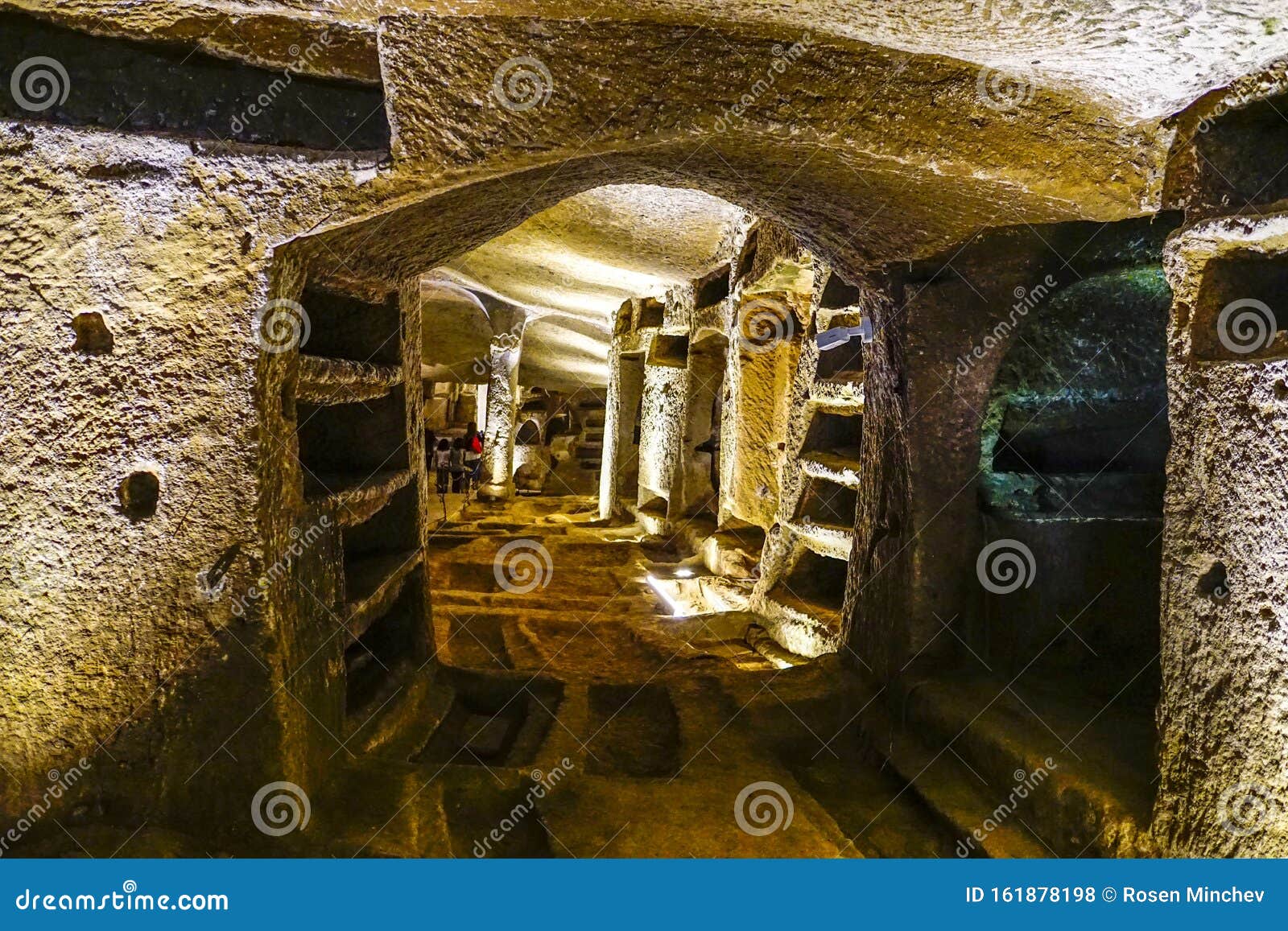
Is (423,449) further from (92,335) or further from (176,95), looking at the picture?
(176,95)

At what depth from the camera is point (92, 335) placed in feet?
6.59

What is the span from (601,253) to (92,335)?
17.3 ft

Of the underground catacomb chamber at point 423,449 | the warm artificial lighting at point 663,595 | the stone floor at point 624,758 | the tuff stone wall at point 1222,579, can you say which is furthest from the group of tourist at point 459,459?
the tuff stone wall at point 1222,579

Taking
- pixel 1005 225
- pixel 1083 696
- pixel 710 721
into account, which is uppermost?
pixel 1005 225

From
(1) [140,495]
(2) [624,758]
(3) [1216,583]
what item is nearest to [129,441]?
(1) [140,495]

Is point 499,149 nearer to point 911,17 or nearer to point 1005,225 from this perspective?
point 911,17

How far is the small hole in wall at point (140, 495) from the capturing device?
6.61ft

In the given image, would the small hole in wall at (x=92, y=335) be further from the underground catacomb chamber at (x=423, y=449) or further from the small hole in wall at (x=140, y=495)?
the small hole in wall at (x=140, y=495)

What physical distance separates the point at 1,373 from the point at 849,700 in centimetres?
293

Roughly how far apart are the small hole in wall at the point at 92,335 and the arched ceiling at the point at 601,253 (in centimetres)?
264

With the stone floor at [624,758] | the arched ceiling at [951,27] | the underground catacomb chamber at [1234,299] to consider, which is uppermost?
the arched ceiling at [951,27]

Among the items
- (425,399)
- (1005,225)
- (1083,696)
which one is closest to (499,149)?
(1005,225)

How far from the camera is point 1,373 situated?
1993 millimetres

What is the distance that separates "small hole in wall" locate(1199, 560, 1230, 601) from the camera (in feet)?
6.03
